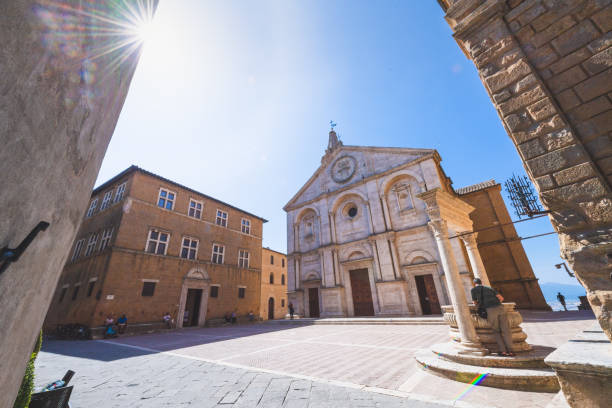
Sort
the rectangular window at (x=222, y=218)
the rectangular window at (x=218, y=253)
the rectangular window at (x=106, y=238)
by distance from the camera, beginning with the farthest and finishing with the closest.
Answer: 1. the rectangular window at (x=222, y=218)
2. the rectangular window at (x=218, y=253)
3. the rectangular window at (x=106, y=238)

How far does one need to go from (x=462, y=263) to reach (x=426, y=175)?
6220mm

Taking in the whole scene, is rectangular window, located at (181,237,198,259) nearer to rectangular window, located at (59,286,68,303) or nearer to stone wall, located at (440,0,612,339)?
rectangular window, located at (59,286,68,303)

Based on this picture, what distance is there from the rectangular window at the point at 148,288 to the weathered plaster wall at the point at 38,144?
671 inches

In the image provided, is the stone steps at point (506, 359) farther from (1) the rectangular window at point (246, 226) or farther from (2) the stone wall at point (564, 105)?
(1) the rectangular window at point (246, 226)

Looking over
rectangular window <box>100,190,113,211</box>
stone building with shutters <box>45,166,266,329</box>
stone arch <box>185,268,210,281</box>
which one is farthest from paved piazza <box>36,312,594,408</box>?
rectangular window <box>100,190,113,211</box>

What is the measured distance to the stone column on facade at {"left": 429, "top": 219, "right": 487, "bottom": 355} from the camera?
4.87m

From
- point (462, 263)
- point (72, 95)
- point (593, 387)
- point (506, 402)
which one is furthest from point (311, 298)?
point (72, 95)

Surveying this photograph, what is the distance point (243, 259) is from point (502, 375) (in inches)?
852

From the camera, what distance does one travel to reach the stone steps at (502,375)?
3607mm

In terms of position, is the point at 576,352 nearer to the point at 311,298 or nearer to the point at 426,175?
the point at 426,175

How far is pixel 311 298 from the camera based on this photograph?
65.9 ft

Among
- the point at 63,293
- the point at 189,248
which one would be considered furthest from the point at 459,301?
the point at 63,293

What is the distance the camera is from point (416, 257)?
16.0 metres

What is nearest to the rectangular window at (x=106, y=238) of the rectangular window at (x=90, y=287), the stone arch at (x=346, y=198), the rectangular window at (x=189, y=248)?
the rectangular window at (x=90, y=287)
